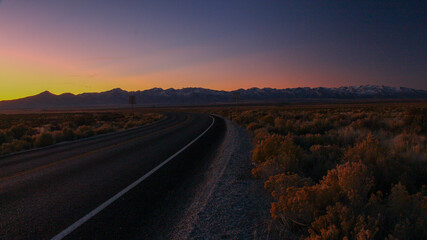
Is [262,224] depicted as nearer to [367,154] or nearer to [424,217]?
[424,217]

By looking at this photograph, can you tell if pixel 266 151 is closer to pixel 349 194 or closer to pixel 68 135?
pixel 349 194

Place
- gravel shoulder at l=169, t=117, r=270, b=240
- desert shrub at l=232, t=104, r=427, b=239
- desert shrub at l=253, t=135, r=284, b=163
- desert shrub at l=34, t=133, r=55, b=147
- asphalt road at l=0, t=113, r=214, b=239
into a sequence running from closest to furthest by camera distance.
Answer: desert shrub at l=232, t=104, r=427, b=239 → gravel shoulder at l=169, t=117, r=270, b=240 → asphalt road at l=0, t=113, r=214, b=239 → desert shrub at l=253, t=135, r=284, b=163 → desert shrub at l=34, t=133, r=55, b=147

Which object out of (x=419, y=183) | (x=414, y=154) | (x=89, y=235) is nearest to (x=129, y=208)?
(x=89, y=235)

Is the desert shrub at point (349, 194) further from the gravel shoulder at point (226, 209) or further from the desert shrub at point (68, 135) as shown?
the desert shrub at point (68, 135)

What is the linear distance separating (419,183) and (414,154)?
1.60 metres

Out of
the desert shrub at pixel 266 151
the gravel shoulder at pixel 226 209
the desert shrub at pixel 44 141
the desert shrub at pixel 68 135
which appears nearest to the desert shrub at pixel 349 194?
the desert shrub at pixel 266 151

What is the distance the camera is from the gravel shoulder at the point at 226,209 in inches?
148

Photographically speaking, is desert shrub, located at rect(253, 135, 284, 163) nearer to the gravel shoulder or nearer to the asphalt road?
the gravel shoulder

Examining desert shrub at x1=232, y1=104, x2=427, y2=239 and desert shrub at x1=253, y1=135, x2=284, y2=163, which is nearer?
desert shrub at x1=232, y1=104, x2=427, y2=239

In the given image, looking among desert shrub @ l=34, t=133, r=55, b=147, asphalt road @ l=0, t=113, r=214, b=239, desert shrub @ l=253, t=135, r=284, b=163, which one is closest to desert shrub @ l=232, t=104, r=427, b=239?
desert shrub @ l=253, t=135, r=284, b=163

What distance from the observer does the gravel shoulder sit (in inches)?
148

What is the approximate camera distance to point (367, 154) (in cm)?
607

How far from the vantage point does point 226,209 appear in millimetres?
4645

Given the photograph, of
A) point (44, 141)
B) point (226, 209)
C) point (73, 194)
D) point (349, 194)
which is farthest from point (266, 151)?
point (44, 141)
